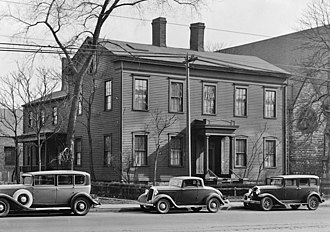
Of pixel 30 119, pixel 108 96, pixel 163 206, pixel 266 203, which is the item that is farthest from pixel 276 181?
pixel 30 119

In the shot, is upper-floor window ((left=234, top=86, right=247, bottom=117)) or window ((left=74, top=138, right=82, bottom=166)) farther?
window ((left=74, top=138, right=82, bottom=166))

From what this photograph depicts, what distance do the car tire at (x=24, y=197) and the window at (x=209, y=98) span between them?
2085cm

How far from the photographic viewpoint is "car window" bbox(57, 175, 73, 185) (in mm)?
24141

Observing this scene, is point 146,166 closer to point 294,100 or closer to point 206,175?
point 206,175

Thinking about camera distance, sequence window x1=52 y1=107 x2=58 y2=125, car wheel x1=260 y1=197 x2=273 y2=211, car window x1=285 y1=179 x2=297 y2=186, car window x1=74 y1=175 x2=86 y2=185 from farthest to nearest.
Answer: window x1=52 y1=107 x2=58 y2=125
car window x1=285 y1=179 x2=297 y2=186
car wheel x1=260 y1=197 x2=273 y2=211
car window x1=74 y1=175 x2=86 y2=185

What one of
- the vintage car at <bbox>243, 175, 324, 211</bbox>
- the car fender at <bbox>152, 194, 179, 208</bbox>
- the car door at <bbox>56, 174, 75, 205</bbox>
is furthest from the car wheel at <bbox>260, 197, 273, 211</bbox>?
the car door at <bbox>56, 174, 75, 205</bbox>

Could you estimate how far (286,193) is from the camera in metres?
28.6

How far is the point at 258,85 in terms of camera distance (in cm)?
4494

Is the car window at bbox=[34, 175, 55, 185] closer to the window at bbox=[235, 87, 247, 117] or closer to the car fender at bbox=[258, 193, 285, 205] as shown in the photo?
the car fender at bbox=[258, 193, 285, 205]

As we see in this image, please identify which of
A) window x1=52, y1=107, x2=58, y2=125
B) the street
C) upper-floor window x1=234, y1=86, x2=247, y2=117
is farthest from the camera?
window x1=52, y1=107, x2=58, y2=125

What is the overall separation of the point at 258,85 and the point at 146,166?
1123 centimetres

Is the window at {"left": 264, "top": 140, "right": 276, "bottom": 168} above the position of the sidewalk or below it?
above

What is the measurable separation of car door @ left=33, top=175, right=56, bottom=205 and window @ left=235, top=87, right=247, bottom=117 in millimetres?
22381

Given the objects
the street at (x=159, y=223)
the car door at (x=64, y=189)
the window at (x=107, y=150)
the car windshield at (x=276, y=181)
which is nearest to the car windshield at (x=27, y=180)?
the car door at (x=64, y=189)
